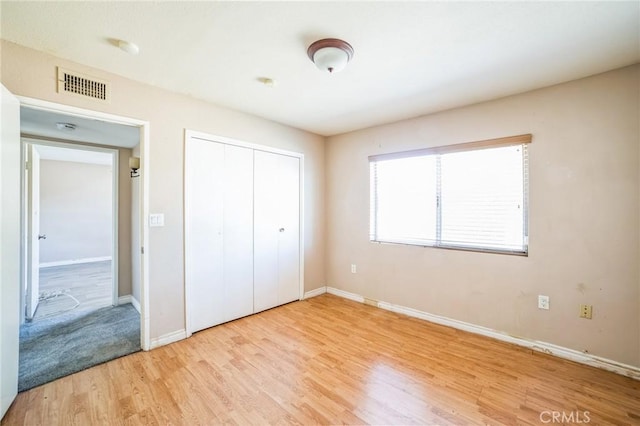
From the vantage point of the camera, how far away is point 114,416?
1.68 meters

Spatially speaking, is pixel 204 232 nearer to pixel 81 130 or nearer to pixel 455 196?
pixel 81 130

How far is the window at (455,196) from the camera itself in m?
2.61

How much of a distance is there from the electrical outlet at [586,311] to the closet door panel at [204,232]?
3423 mm

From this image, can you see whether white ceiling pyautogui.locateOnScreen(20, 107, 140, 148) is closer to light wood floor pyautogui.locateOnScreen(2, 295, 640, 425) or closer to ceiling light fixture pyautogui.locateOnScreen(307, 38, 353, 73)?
ceiling light fixture pyautogui.locateOnScreen(307, 38, 353, 73)

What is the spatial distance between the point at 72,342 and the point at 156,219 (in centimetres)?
148

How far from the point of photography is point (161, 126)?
2.54m

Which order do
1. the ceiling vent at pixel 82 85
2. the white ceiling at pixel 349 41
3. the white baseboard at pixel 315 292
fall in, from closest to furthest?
the white ceiling at pixel 349 41, the ceiling vent at pixel 82 85, the white baseboard at pixel 315 292

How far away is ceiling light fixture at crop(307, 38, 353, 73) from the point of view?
1.77m

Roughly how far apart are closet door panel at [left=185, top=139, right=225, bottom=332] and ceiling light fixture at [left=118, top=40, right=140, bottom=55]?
3.05 feet

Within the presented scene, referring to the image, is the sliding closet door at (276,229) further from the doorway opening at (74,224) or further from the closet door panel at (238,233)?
the doorway opening at (74,224)

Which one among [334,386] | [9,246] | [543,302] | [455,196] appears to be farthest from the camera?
[455,196]

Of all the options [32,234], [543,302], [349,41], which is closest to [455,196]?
[543,302]

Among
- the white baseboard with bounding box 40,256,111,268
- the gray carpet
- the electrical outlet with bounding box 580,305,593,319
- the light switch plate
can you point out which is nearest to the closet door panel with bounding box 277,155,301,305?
the light switch plate

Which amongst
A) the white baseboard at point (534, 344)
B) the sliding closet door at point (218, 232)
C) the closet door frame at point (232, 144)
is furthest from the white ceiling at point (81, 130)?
the white baseboard at point (534, 344)
